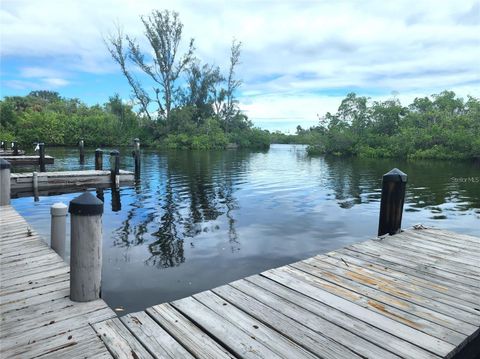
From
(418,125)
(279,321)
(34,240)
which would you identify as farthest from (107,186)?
(418,125)

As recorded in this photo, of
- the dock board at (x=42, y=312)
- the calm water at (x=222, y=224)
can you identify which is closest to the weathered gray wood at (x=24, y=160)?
the calm water at (x=222, y=224)

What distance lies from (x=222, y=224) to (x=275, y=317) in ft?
21.3

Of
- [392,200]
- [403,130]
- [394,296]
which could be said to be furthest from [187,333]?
[403,130]

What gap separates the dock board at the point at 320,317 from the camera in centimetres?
269

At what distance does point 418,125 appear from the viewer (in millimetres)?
49500

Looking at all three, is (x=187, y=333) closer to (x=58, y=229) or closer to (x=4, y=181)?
(x=58, y=229)

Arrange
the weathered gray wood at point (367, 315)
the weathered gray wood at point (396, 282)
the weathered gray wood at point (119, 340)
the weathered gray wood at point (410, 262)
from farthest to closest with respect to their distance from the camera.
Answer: the weathered gray wood at point (410, 262) < the weathered gray wood at point (396, 282) < the weathered gray wood at point (367, 315) < the weathered gray wood at point (119, 340)

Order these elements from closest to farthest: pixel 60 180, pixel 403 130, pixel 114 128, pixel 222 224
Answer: pixel 222 224 < pixel 60 180 < pixel 403 130 < pixel 114 128

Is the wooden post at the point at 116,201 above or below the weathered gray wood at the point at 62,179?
below

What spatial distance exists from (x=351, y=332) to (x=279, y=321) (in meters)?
0.60

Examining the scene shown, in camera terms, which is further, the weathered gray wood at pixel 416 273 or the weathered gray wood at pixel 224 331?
the weathered gray wood at pixel 416 273

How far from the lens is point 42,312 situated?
10.6ft

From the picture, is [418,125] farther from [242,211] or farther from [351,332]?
[351,332]

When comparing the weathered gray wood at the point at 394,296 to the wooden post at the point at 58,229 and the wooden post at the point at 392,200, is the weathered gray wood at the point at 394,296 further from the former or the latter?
the wooden post at the point at 58,229
